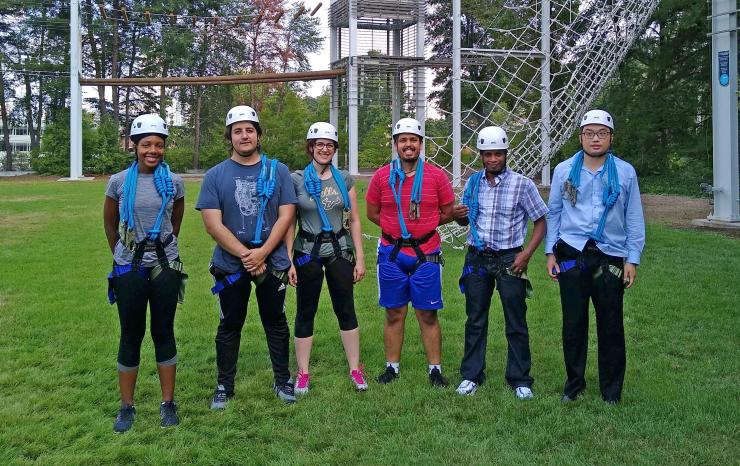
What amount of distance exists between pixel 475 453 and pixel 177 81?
1009 inches

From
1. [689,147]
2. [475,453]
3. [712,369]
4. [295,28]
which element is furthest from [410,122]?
[295,28]

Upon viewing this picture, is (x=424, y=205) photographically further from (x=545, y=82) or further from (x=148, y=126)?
(x=545, y=82)

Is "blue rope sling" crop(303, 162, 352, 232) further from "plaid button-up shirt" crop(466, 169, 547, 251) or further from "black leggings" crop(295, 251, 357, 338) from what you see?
"plaid button-up shirt" crop(466, 169, 547, 251)

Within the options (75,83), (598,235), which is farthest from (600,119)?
(75,83)

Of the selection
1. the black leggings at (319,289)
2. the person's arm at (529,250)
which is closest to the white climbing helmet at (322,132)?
the black leggings at (319,289)

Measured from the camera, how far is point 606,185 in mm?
4262

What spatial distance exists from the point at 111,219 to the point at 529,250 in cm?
258

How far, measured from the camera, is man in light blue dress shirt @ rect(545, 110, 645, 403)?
4.28m

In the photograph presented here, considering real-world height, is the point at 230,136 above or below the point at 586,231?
above

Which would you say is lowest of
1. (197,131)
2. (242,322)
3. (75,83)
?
(242,322)

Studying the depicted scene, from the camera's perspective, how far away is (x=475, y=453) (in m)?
3.77

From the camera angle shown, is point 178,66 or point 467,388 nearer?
point 467,388

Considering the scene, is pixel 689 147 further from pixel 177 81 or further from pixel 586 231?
pixel 586 231

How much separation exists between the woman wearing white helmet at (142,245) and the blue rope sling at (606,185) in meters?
2.40
